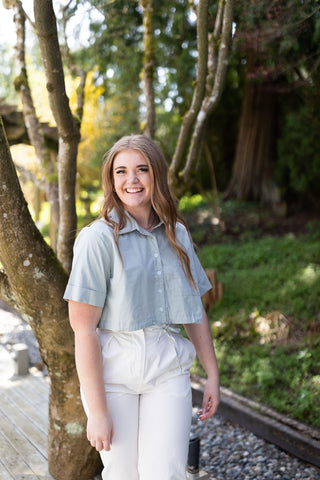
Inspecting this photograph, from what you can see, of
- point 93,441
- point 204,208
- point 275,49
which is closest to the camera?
point 93,441

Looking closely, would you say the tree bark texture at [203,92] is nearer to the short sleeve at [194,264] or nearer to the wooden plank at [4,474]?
the short sleeve at [194,264]

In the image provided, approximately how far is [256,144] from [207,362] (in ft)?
31.3

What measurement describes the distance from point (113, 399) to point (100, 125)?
1459cm

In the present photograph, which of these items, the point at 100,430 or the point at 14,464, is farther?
the point at 14,464

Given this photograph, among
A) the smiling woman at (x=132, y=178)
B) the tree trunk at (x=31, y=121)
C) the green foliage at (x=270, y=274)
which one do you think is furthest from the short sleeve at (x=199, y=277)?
the green foliage at (x=270, y=274)

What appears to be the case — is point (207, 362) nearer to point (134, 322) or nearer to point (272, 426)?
point (134, 322)

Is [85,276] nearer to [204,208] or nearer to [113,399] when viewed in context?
[113,399]

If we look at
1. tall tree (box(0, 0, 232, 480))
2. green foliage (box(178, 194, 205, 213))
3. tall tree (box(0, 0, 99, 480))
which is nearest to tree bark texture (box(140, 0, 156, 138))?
Answer: tall tree (box(0, 0, 232, 480))

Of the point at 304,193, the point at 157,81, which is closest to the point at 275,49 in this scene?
the point at 157,81

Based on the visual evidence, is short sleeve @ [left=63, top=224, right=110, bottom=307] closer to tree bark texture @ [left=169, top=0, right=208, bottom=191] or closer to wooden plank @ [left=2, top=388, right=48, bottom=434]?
wooden plank @ [left=2, top=388, right=48, bottom=434]

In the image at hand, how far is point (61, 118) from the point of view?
3.03 m

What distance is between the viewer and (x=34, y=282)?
2.31 m

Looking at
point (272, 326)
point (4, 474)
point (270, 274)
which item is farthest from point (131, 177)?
point (270, 274)

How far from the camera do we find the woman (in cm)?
172
